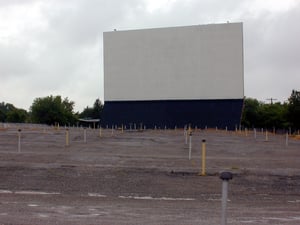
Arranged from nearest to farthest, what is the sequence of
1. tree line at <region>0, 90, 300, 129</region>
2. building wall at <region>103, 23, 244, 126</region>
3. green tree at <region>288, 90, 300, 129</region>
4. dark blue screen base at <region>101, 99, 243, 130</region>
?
dark blue screen base at <region>101, 99, 243, 130</region>, building wall at <region>103, 23, 244, 126</region>, green tree at <region>288, 90, 300, 129</region>, tree line at <region>0, 90, 300, 129</region>

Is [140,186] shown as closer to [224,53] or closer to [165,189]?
[165,189]

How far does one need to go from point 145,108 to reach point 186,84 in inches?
271

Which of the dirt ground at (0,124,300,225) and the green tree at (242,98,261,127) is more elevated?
the green tree at (242,98,261,127)

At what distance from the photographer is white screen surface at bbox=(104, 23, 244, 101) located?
72188 mm

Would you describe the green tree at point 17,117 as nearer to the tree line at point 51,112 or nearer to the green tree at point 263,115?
the tree line at point 51,112

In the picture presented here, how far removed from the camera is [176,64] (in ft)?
243

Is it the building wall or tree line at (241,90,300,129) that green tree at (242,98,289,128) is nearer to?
tree line at (241,90,300,129)

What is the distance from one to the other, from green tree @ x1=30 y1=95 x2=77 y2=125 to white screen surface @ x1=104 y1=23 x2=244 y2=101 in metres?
61.1

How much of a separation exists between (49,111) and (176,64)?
230 ft

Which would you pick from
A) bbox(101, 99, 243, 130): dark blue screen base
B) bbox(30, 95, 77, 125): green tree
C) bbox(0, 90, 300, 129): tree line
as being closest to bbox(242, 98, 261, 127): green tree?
→ bbox(0, 90, 300, 129): tree line

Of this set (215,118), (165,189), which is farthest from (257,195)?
(215,118)

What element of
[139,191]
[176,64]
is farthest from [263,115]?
[139,191]

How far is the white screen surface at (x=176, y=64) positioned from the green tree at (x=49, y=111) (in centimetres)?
6109

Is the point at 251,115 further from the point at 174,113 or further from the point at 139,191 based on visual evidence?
the point at 139,191
